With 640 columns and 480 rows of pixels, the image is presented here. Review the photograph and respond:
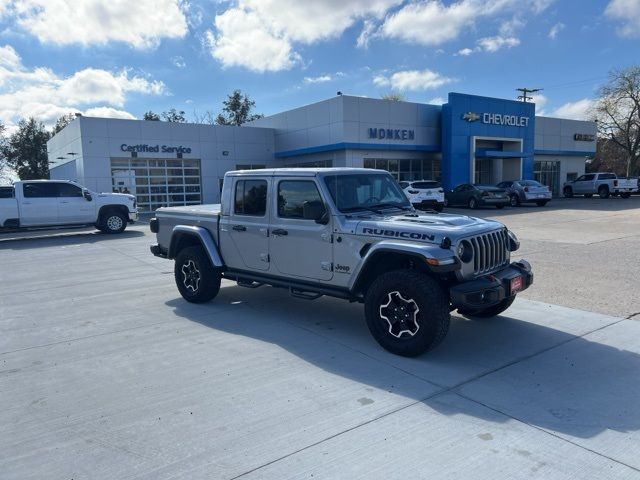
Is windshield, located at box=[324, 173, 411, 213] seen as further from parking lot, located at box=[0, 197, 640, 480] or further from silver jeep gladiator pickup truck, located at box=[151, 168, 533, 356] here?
parking lot, located at box=[0, 197, 640, 480]

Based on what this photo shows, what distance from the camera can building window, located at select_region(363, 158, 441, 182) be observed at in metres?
28.3

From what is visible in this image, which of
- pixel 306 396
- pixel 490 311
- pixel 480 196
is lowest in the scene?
pixel 306 396

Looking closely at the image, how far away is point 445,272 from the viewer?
4453 mm

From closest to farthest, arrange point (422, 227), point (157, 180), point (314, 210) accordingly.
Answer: point (422, 227) → point (314, 210) → point (157, 180)

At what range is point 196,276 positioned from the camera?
22.2 ft

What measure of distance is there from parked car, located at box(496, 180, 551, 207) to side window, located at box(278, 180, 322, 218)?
22590 millimetres

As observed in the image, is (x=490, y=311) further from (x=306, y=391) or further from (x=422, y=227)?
(x=306, y=391)

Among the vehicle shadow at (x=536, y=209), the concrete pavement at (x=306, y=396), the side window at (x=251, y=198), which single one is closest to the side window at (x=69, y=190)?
the concrete pavement at (x=306, y=396)

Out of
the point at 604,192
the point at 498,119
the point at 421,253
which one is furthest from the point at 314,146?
the point at 421,253

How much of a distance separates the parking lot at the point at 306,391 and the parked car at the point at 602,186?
1128 inches

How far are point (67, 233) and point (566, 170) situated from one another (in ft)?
117

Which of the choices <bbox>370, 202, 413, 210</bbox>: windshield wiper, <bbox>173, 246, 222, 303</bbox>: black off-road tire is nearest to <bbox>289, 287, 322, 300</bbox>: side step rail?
<bbox>370, 202, 413, 210</bbox>: windshield wiper

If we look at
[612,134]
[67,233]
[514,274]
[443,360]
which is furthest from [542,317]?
[612,134]

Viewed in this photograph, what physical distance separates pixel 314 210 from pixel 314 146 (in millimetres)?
23473
